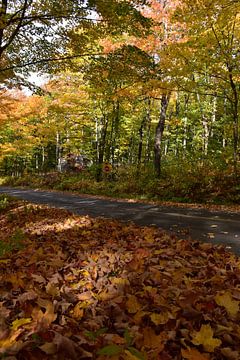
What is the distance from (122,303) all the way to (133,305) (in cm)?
13

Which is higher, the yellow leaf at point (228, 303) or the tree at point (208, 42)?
the tree at point (208, 42)

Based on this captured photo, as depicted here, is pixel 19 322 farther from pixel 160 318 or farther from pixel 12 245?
pixel 12 245

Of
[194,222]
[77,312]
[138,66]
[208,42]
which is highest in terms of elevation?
[208,42]

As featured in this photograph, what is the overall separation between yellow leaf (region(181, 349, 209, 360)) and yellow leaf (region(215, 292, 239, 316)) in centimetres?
71

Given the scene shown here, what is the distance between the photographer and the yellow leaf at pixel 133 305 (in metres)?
2.93

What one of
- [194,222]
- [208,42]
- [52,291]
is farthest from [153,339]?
[208,42]

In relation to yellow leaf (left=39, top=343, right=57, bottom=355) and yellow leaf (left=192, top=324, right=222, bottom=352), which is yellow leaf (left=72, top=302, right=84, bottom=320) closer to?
yellow leaf (left=39, top=343, right=57, bottom=355)

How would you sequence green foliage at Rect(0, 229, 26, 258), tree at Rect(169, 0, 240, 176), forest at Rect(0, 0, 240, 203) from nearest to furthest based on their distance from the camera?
green foliage at Rect(0, 229, 26, 258) → forest at Rect(0, 0, 240, 203) → tree at Rect(169, 0, 240, 176)

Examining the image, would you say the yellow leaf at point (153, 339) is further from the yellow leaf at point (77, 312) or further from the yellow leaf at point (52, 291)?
the yellow leaf at point (52, 291)

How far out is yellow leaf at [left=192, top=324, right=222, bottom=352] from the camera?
2.37 metres

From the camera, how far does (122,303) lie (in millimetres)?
3064

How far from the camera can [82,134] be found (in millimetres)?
29688

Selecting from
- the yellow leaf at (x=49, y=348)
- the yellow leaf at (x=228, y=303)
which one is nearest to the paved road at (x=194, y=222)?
the yellow leaf at (x=228, y=303)

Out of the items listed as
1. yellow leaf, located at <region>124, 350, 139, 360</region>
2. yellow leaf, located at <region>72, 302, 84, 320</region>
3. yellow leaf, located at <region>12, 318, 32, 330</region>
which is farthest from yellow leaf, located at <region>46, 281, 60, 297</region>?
yellow leaf, located at <region>124, 350, 139, 360</region>
